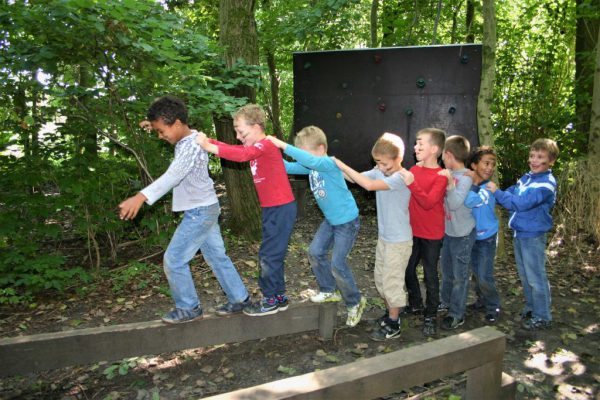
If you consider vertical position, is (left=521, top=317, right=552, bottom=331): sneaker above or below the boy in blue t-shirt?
below

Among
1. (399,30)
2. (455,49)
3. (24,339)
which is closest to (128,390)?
(24,339)

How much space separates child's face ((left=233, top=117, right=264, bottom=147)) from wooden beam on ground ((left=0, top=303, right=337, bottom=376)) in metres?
1.31

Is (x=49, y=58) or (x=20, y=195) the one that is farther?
(x=20, y=195)

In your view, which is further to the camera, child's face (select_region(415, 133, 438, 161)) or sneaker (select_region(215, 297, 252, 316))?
child's face (select_region(415, 133, 438, 161))

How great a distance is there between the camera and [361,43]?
19.0 metres

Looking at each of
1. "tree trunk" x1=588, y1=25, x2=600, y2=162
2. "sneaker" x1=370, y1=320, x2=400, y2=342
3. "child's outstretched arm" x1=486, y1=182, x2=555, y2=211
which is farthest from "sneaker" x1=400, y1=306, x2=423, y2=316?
"tree trunk" x1=588, y1=25, x2=600, y2=162

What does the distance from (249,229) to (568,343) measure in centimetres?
410

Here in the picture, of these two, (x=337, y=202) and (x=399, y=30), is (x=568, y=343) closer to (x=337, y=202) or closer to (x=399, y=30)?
(x=337, y=202)

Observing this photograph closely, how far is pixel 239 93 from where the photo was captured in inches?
250

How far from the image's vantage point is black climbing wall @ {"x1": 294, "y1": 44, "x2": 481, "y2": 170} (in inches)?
272

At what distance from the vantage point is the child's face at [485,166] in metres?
4.18

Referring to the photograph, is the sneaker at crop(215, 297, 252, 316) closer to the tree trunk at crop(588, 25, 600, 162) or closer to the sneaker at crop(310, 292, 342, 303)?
the sneaker at crop(310, 292, 342, 303)

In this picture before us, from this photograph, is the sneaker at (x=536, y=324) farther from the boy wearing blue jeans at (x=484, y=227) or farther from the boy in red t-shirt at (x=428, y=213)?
the boy in red t-shirt at (x=428, y=213)

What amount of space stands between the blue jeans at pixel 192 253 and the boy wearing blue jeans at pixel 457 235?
190 centimetres
